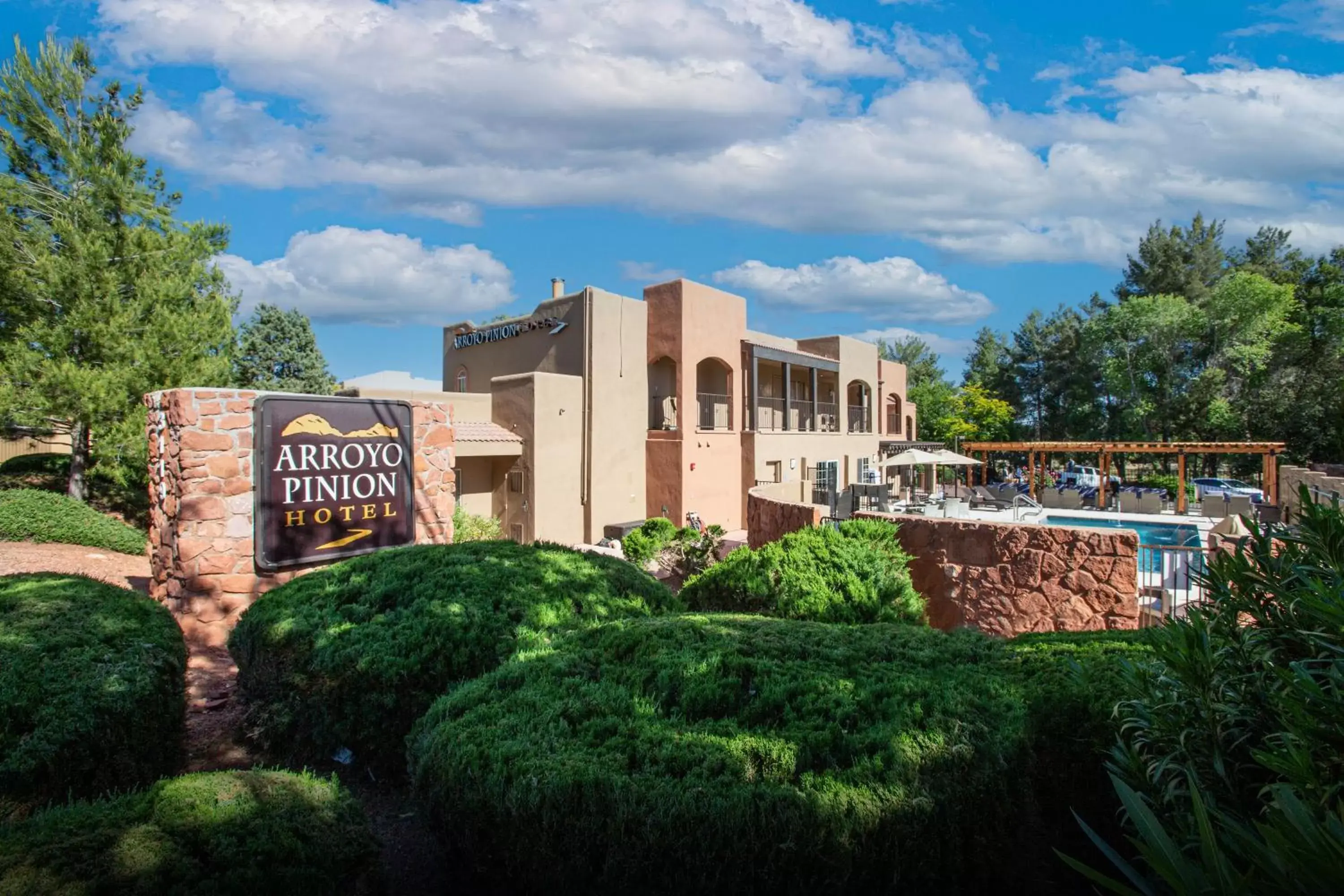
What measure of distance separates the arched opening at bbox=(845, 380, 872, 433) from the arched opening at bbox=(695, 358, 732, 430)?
7.65m

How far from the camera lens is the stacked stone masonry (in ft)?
23.6

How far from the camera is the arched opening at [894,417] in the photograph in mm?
34688

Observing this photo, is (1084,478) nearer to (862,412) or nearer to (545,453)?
(862,412)

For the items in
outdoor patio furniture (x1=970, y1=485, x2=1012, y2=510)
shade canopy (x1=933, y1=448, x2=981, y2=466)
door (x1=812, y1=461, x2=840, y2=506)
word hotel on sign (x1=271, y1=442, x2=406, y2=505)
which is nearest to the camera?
word hotel on sign (x1=271, y1=442, x2=406, y2=505)

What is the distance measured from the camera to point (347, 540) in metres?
8.19

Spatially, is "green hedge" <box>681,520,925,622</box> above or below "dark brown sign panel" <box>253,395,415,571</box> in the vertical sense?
below

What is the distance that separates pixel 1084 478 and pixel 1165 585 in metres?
33.0

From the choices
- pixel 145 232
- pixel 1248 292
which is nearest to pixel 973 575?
pixel 145 232

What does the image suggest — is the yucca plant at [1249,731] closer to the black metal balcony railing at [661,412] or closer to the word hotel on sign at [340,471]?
the word hotel on sign at [340,471]

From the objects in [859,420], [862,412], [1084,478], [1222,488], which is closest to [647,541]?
[859,420]

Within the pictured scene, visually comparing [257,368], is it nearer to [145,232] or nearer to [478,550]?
[145,232]

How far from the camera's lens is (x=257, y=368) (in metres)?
34.8

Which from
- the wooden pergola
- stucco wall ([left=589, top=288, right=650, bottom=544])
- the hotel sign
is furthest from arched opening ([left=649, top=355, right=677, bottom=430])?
the wooden pergola

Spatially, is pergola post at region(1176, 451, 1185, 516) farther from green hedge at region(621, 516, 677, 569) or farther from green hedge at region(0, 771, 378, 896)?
green hedge at region(0, 771, 378, 896)
